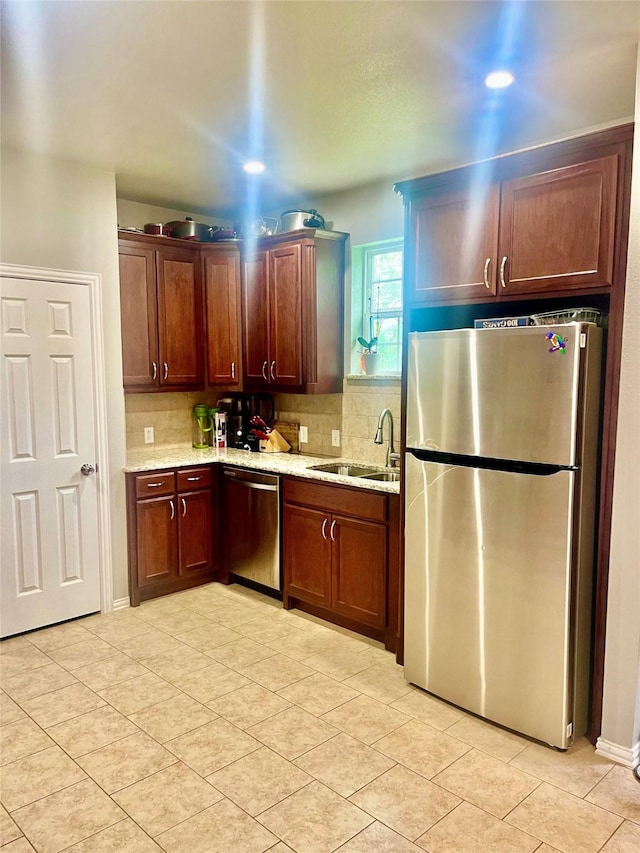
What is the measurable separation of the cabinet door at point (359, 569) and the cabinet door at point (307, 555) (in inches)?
2.6

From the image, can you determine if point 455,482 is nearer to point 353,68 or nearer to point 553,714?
point 553,714

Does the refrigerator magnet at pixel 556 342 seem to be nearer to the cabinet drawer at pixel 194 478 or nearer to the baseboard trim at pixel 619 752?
the baseboard trim at pixel 619 752

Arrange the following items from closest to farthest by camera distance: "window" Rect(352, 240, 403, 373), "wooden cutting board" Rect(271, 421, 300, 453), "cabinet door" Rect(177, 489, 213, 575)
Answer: "window" Rect(352, 240, 403, 373), "cabinet door" Rect(177, 489, 213, 575), "wooden cutting board" Rect(271, 421, 300, 453)

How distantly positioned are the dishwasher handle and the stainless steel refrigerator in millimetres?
1282

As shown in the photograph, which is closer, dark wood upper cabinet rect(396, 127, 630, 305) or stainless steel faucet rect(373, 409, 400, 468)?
dark wood upper cabinet rect(396, 127, 630, 305)

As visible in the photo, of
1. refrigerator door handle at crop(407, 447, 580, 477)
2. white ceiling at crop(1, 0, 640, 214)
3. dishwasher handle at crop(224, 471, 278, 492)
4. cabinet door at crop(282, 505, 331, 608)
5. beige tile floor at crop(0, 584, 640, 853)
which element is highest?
white ceiling at crop(1, 0, 640, 214)

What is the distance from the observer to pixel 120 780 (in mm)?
2279

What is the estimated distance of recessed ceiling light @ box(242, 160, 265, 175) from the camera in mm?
3501

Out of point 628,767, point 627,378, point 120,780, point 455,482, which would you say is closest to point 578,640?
point 628,767

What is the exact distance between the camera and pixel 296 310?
4.11 metres

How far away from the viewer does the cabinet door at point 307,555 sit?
11.9 ft

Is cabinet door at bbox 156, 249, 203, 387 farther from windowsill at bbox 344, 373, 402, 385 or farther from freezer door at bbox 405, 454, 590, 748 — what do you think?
freezer door at bbox 405, 454, 590, 748

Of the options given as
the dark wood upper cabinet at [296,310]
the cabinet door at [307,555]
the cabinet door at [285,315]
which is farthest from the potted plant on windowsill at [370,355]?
the cabinet door at [307,555]

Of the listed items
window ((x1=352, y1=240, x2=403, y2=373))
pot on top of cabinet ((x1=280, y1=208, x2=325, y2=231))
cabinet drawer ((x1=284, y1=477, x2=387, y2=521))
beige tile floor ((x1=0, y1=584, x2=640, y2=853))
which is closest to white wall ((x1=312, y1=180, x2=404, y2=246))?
window ((x1=352, y1=240, x2=403, y2=373))
